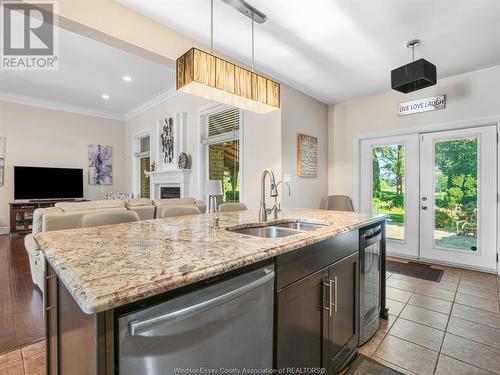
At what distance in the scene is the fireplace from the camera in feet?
18.6

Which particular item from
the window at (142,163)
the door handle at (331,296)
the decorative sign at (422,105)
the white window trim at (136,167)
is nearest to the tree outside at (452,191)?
the decorative sign at (422,105)

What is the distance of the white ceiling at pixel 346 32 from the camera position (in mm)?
2250

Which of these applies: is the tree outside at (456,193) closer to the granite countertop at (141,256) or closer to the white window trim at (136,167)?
the granite countertop at (141,256)

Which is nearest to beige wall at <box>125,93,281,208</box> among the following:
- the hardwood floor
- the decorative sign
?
the decorative sign

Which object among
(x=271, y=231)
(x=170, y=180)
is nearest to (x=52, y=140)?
(x=170, y=180)

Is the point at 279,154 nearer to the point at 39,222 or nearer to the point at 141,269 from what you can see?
the point at 39,222

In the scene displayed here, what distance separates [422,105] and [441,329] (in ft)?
10.2

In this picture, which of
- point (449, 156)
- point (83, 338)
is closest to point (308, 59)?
point (449, 156)

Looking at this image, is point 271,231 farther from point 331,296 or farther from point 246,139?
point 246,139

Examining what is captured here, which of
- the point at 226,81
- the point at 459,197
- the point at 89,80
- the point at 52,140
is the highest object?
the point at 89,80

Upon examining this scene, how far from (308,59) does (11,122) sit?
23.0 feet

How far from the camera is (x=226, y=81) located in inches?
80.0

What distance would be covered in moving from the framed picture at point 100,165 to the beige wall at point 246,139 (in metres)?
1.57

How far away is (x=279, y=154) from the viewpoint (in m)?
3.82
